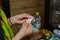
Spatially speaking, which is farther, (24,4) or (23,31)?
(24,4)

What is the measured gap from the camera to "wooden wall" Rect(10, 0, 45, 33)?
5.75 ft

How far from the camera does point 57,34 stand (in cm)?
172

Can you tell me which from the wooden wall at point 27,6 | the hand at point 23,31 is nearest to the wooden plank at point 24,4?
the wooden wall at point 27,6

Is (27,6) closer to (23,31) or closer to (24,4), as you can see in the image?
(24,4)

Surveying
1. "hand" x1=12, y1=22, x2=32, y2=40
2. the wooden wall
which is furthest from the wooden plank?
"hand" x1=12, y1=22, x2=32, y2=40

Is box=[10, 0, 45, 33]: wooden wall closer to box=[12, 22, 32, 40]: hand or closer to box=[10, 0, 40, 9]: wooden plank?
box=[10, 0, 40, 9]: wooden plank

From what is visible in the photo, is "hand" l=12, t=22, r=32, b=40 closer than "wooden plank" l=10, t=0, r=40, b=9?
Yes

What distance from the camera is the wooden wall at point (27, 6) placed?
68.9 inches

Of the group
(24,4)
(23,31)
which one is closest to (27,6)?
(24,4)

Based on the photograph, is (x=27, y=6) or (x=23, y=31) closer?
(x=23, y=31)

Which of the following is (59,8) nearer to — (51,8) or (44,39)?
→ (51,8)

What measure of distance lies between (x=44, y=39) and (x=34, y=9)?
1.75ft

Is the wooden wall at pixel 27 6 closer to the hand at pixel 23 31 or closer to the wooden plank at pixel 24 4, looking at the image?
the wooden plank at pixel 24 4

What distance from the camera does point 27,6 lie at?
73.6 inches
